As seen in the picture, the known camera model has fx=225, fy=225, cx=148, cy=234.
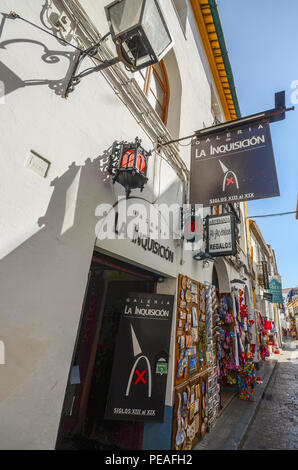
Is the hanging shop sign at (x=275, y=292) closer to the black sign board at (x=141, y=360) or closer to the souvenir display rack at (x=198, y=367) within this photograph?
the souvenir display rack at (x=198, y=367)

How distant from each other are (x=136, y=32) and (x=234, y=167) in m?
2.22

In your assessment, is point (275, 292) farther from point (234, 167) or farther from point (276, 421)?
point (234, 167)

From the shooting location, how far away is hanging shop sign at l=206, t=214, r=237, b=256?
17.7 ft

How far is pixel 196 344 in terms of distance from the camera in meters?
4.57

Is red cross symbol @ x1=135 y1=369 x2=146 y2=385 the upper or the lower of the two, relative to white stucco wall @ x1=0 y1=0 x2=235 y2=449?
lower

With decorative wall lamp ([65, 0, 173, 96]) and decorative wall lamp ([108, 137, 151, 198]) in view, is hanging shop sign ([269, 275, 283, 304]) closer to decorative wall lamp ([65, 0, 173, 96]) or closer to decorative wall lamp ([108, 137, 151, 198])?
decorative wall lamp ([108, 137, 151, 198])

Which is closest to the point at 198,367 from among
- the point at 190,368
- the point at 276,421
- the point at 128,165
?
the point at 190,368

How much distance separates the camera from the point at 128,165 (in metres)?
2.60

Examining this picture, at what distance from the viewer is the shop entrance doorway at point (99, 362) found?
359cm

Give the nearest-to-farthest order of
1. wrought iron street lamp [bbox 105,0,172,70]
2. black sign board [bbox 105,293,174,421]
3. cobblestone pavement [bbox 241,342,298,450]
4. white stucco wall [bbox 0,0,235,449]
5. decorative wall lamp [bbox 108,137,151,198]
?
white stucco wall [bbox 0,0,235,449] → wrought iron street lamp [bbox 105,0,172,70] → decorative wall lamp [bbox 108,137,151,198] → black sign board [bbox 105,293,174,421] → cobblestone pavement [bbox 241,342,298,450]

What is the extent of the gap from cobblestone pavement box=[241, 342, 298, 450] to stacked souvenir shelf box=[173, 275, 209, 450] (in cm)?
103

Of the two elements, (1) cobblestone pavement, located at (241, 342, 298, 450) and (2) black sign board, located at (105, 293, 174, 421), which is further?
(1) cobblestone pavement, located at (241, 342, 298, 450)

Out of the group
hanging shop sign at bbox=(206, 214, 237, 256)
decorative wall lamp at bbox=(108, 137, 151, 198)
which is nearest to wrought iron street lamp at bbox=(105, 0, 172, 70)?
decorative wall lamp at bbox=(108, 137, 151, 198)
